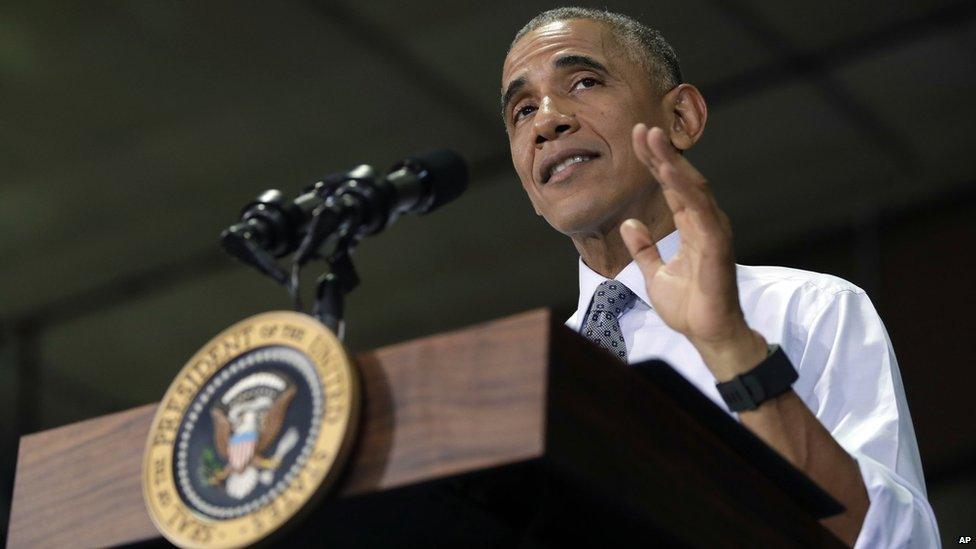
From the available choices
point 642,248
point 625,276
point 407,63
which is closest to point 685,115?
point 625,276

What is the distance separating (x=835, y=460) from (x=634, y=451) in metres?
0.34

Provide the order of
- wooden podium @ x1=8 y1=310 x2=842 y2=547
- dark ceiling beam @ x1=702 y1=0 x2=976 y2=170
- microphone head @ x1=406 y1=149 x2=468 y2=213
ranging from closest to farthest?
wooden podium @ x1=8 y1=310 x2=842 y2=547, microphone head @ x1=406 y1=149 x2=468 y2=213, dark ceiling beam @ x1=702 y1=0 x2=976 y2=170

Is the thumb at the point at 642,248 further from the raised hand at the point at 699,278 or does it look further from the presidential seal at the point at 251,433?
the presidential seal at the point at 251,433

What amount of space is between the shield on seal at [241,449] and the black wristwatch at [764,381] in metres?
0.46

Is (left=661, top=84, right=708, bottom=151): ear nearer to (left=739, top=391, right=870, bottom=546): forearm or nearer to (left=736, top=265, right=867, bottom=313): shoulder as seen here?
(left=736, top=265, right=867, bottom=313): shoulder

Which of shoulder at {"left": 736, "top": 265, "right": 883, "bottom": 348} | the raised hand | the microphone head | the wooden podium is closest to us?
the wooden podium

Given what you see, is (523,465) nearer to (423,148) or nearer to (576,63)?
(576,63)

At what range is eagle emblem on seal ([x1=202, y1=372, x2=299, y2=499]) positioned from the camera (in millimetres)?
1165

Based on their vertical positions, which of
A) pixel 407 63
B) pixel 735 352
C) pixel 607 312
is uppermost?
pixel 735 352

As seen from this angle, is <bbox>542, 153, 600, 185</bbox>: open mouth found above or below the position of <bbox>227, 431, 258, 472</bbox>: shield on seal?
below

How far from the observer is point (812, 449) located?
1.40 m

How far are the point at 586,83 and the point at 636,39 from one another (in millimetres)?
171

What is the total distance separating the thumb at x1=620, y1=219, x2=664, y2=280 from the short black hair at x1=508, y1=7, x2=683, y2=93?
868 mm

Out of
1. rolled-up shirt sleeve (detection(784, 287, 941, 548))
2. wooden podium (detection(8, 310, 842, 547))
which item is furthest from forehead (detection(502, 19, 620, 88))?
wooden podium (detection(8, 310, 842, 547))
